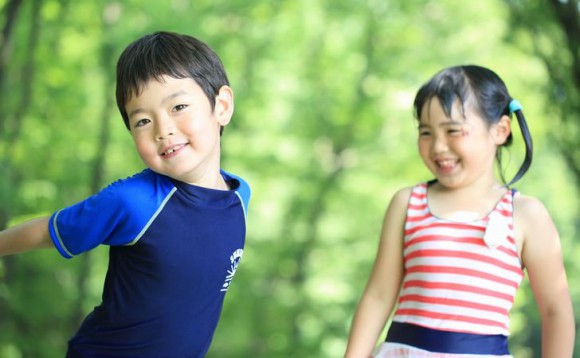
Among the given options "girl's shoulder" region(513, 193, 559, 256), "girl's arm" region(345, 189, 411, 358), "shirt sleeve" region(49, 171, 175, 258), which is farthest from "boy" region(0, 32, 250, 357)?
"girl's shoulder" region(513, 193, 559, 256)

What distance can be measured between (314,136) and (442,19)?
96.0 inches

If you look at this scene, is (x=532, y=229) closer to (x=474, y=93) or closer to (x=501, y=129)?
(x=501, y=129)

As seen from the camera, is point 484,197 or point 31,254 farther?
point 31,254

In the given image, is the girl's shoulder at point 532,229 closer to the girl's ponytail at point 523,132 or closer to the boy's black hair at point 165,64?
the girl's ponytail at point 523,132

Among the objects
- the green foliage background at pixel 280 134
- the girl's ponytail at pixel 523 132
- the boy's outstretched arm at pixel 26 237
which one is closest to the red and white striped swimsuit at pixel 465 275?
the girl's ponytail at pixel 523 132

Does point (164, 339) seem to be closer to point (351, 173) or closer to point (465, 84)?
point (465, 84)

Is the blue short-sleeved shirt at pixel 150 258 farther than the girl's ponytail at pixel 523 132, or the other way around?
the girl's ponytail at pixel 523 132

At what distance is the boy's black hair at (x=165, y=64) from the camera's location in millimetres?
1646

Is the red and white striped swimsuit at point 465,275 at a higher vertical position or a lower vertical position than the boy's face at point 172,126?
lower

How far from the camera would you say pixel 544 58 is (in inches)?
159

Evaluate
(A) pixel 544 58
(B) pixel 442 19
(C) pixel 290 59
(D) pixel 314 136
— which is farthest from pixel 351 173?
A: (A) pixel 544 58

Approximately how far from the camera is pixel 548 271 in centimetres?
189

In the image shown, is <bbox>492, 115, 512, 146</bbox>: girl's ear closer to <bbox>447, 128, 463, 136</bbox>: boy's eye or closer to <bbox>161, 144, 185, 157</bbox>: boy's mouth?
<bbox>447, 128, 463, 136</bbox>: boy's eye

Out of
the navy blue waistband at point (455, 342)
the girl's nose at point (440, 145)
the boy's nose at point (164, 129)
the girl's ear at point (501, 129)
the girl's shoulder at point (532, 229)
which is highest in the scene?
the girl's ear at point (501, 129)
